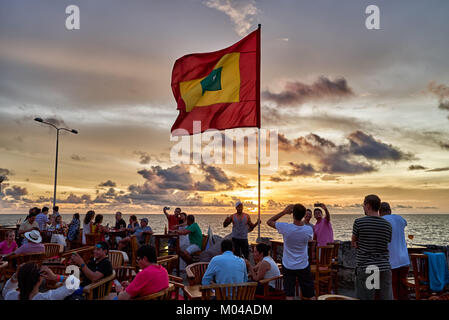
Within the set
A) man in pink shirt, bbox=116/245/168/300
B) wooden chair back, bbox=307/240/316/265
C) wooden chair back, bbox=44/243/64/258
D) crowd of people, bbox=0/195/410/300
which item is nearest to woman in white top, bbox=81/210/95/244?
wooden chair back, bbox=44/243/64/258

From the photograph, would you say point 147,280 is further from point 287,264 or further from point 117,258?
point 117,258

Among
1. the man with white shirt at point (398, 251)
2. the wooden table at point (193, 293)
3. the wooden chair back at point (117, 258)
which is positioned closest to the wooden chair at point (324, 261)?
the man with white shirt at point (398, 251)

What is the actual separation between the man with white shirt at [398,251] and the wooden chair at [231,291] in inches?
101

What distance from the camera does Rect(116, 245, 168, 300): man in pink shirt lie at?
425cm

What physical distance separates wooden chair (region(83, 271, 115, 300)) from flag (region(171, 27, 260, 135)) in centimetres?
562

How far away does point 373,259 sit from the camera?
14.5 ft

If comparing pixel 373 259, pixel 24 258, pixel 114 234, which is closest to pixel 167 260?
pixel 24 258

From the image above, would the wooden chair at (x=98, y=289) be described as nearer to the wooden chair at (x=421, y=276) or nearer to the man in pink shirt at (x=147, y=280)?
the man in pink shirt at (x=147, y=280)

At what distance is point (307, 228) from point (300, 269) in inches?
25.3

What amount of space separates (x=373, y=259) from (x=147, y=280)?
9.33 ft

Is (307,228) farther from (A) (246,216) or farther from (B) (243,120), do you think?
(B) (243,120)

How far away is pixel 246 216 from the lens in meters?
9.04
